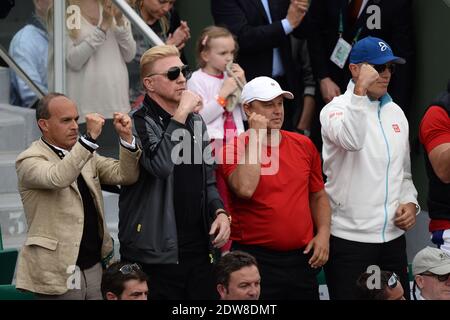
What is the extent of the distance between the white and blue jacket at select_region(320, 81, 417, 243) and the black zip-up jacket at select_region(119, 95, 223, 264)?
0.87m

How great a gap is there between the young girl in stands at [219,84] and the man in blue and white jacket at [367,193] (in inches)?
31.7

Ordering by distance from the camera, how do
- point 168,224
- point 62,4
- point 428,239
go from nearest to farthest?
point 168,224, point 62,4, point 428,239

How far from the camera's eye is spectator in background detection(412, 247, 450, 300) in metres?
7.47

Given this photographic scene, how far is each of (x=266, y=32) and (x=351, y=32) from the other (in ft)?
2.18

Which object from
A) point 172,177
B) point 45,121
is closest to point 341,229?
point 172,177

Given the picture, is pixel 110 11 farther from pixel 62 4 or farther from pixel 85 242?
pixel 85 242

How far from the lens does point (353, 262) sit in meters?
7.87

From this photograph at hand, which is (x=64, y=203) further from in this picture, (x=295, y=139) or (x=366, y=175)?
(x=366, y=175)

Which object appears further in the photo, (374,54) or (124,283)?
(374,54)

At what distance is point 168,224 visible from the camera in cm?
725

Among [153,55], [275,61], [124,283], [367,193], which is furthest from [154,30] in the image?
[124,283]

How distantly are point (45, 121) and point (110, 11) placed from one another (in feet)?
5.17

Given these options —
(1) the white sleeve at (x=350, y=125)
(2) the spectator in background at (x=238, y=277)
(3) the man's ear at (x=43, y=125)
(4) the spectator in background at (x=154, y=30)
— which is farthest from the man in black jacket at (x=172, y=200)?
(4) the spectator in background at (x=154, y=30)

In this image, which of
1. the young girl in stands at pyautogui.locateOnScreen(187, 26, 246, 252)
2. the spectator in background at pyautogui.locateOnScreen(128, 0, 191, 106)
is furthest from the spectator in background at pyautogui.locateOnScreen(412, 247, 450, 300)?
the spectator in background at pyautogui.locateOnScreen(128, 0, 191, 106)
